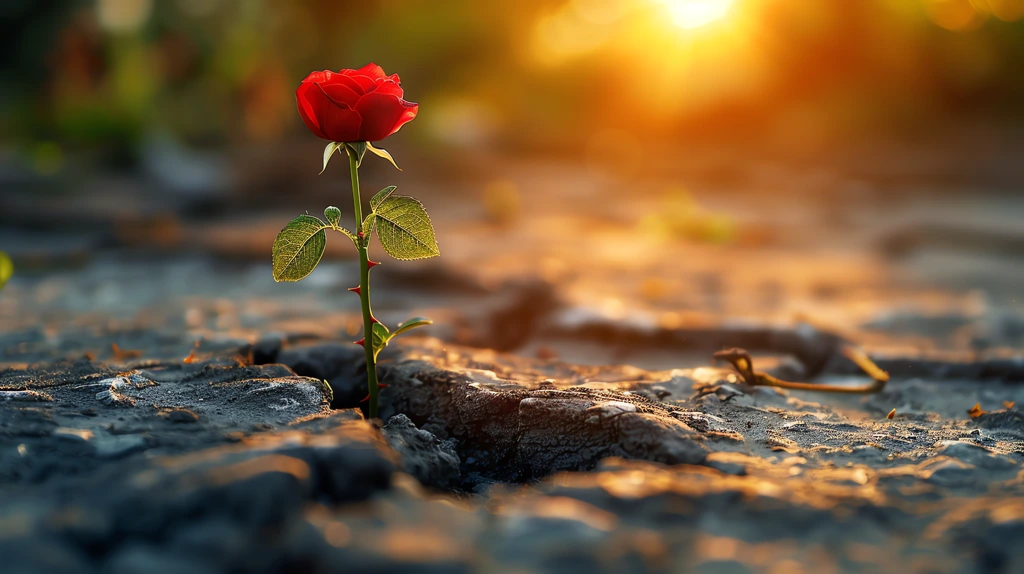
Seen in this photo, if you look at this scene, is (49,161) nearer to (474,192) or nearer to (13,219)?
(13,219)

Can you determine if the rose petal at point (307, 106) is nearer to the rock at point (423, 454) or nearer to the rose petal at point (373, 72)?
the rose petal at point (373, 72)

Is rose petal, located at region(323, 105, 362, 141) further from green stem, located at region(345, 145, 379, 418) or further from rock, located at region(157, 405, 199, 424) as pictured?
rock, located at region(157, 405, 199, 424)

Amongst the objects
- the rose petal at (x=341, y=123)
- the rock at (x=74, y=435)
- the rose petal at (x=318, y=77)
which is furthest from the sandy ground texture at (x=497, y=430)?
the rose petal at (x=318, y=77)

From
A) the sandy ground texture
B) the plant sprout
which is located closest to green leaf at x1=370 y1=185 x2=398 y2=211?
the plant sprout

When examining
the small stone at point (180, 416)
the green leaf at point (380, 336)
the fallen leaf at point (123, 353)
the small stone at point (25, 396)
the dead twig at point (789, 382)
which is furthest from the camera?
the fallen leaf at point (123, 353)

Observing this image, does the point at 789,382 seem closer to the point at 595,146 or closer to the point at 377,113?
the point at 377,113

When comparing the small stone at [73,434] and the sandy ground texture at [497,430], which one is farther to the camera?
the small stone at [73,434]

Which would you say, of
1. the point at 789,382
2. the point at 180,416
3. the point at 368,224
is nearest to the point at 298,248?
the point at 368,224
